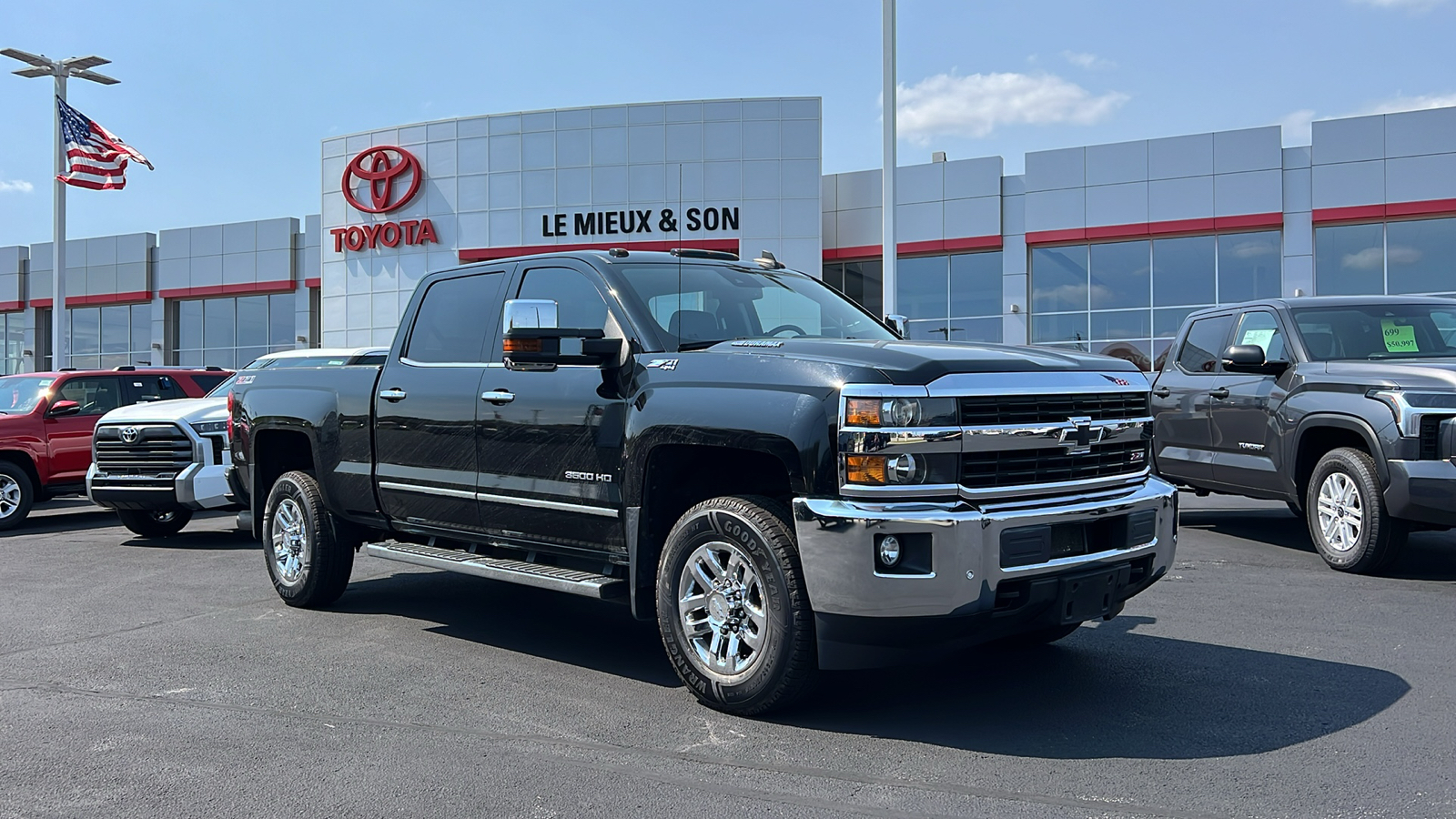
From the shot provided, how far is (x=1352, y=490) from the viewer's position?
8.02 m

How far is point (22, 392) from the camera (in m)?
13.9

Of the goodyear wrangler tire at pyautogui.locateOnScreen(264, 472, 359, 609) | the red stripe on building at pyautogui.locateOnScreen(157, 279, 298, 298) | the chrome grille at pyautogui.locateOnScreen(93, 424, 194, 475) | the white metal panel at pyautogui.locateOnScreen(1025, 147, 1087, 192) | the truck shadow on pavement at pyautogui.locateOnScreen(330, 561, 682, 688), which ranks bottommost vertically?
the truck shadow on pavement at pyautogui.locateOnScreen(330, 561, 682, 688)

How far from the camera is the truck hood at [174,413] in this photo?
11.5 m

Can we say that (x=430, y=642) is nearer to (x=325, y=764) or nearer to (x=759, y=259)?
(x=325, y=764)

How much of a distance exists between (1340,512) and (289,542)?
7.09 meters

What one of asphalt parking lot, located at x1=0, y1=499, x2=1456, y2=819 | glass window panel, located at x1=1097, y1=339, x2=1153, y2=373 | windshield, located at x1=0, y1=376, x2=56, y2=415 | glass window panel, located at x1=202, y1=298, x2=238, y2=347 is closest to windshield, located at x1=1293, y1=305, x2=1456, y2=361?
asphalt parking lot, located at x1=0, y1=499, x2=1456, y2=819

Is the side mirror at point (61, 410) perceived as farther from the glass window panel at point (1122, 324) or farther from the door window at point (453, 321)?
the glass window panel at point (1122, 324)

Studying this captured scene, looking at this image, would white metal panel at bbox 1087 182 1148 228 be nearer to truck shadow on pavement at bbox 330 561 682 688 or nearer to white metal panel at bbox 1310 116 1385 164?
white metal panel at bbox 1310 116 1385 164

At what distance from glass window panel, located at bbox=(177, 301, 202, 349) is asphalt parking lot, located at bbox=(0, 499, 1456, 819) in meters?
35.8

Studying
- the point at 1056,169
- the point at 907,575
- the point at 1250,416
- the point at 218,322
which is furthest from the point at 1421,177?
the point at 218,322

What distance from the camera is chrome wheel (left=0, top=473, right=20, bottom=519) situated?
13109 millimetres

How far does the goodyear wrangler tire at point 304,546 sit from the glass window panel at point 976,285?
23.3 meters

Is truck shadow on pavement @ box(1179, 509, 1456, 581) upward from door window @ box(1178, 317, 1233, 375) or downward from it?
downward

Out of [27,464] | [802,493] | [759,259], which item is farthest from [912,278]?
[802,493]
